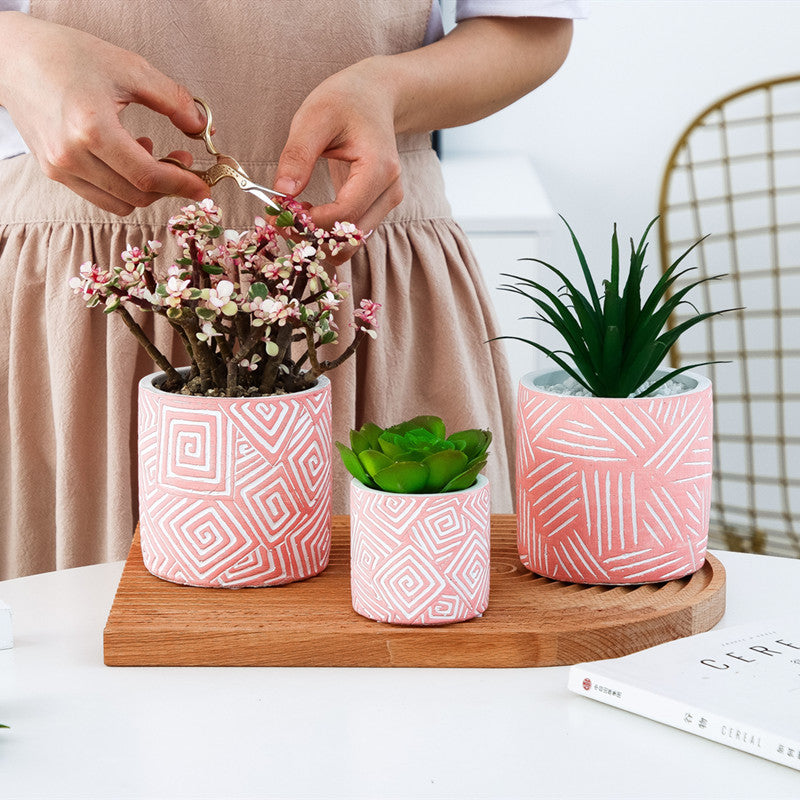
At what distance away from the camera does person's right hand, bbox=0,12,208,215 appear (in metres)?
0.71

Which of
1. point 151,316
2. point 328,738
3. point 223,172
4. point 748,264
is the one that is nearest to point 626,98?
point 748,264

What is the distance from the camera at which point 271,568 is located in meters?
0.70

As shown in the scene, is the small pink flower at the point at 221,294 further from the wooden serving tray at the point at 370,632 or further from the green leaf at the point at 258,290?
the wooden serving tray at the point at 370,632

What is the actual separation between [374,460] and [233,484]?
10cm

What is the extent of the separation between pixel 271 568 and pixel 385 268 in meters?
0.34

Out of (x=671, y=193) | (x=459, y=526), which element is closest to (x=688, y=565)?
(x=459, y=526)

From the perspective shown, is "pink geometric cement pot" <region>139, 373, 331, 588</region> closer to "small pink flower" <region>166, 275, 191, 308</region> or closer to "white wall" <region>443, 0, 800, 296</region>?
"small pink flower" <region>166, 275, 191, 308</region>

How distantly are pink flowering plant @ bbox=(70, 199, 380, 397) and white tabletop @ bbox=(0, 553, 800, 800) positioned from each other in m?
0.18

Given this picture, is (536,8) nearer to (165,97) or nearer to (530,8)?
(530,8)

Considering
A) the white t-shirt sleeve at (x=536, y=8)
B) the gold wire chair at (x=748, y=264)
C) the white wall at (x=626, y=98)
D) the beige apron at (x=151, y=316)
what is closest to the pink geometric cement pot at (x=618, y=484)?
the beige apron at (x=151, y=316)

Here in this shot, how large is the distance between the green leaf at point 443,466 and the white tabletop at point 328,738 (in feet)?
0.35

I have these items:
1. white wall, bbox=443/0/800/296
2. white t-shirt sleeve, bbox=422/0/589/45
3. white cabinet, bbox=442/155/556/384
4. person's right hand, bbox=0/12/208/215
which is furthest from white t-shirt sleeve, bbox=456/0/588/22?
white wall, bbox=443/0/800/296

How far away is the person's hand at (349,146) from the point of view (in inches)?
29.9

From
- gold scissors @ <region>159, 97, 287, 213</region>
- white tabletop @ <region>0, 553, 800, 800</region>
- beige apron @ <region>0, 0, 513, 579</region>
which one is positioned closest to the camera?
white tabletop @ <region>0, 553, 800, 800</region>
